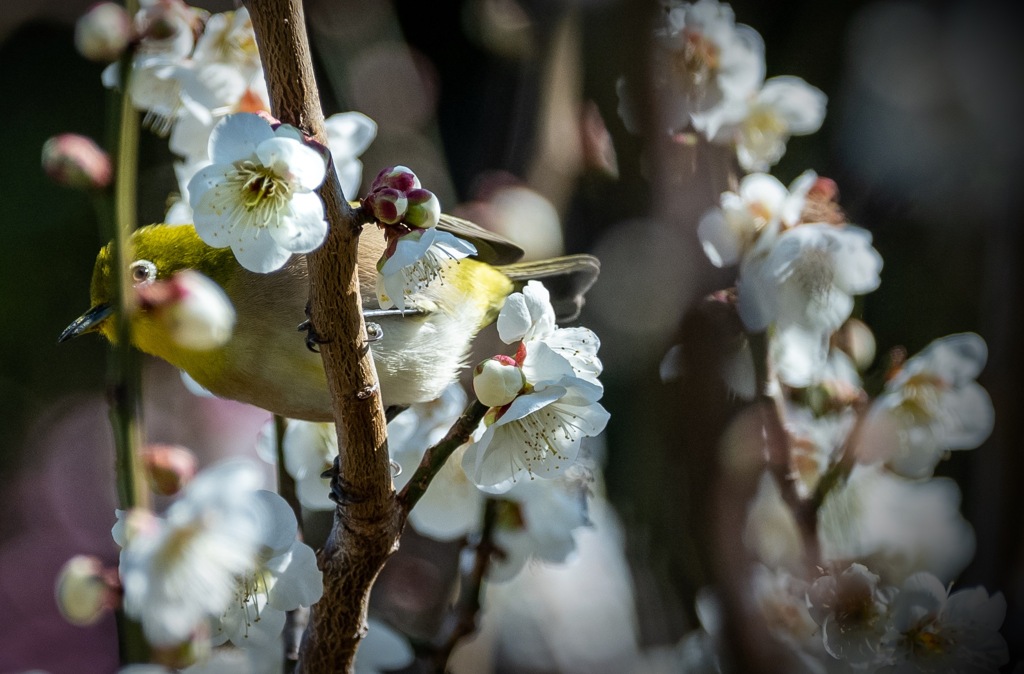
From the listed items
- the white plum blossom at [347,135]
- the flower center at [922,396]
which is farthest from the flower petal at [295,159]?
the flower center at [922,396]

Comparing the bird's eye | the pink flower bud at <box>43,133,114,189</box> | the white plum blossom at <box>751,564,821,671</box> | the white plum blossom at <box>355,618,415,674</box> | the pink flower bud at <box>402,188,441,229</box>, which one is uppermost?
the pink flower bud at <box>402,188,441,229</box>

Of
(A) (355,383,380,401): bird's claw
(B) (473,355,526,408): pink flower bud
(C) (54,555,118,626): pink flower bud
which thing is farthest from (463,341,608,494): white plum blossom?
(C) (54,555,118,626): pink flower bud

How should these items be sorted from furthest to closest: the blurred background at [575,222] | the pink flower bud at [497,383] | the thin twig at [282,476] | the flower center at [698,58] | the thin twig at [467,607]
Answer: the blurred background at [575,222], the flower center at [698,58], the thin twig at [282,476], the thin twig at [467,607], the pink flower bud at [497,383]

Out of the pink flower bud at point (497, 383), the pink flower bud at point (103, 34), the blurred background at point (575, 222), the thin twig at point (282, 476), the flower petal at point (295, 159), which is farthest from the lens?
the blurred background at point (575, 222)

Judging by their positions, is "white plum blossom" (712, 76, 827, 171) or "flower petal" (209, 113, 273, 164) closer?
"flower petal" (209, 113, 273, 164)

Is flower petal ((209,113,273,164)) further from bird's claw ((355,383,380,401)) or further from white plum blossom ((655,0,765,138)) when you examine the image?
white plum blossom ((655,0,765,138))

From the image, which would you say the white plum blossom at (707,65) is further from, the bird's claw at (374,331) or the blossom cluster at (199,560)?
the blossom cluster at (199,560)
